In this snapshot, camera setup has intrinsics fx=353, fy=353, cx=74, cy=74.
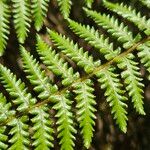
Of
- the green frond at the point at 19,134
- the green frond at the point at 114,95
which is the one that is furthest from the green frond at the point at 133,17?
the green frond at the point at 19,134

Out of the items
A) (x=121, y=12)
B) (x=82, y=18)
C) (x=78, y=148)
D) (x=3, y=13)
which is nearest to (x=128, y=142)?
(x=78, y=148)

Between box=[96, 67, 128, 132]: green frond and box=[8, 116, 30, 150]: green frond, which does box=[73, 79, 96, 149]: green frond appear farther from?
box=[8, 116, 30, 150]: green frond

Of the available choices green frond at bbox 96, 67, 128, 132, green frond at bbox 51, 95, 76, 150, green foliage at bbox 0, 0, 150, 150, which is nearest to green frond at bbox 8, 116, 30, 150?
green foliage at bbox 0, 0, 150, 150

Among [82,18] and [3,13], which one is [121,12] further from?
[82,18]

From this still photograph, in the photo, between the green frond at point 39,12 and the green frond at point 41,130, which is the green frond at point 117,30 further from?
the green frond at point 41,130

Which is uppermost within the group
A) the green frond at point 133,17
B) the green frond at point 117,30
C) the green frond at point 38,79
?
the green frond at point 133,17

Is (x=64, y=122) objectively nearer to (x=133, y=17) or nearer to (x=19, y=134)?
(x=19, y=134)
